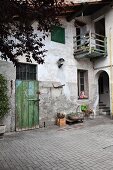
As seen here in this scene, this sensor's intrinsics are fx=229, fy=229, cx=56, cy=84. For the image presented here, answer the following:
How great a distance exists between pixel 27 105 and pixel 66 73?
10.5 feet

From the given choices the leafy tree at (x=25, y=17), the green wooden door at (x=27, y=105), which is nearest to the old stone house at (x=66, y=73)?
the green wooden door at (x=27, y=105)

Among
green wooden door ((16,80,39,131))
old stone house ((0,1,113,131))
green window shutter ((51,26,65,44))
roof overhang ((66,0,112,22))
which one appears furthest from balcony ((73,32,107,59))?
green wooden door ((16,80,39,131))

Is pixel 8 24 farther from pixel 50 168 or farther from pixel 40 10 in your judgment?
pixel 50 168

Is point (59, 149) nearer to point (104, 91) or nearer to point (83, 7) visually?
point (83, 7)

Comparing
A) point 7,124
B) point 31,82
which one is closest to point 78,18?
point 31,82

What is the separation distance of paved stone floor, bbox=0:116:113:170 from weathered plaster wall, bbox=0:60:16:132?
0.61m

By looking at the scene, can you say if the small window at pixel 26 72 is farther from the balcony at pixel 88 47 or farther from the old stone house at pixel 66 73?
the balcony at pixel 88 47

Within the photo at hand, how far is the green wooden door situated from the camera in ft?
36.4

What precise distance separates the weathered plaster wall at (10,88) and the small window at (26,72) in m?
0.45

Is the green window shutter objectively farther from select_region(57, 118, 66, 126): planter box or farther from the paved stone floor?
the paved stone floor

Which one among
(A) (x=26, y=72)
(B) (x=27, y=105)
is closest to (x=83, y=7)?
(A) (x=26, y=72)

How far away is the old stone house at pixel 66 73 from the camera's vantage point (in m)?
11.2

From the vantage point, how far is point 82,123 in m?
12.6

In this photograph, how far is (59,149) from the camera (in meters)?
7.47
